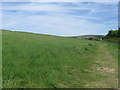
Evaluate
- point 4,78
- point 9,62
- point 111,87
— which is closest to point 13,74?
point 4,78

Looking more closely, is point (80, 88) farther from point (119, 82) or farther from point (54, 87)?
point (119, 82)

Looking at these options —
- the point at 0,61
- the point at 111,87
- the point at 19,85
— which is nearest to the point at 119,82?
the point at 111,87

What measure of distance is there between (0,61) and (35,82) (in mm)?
2630

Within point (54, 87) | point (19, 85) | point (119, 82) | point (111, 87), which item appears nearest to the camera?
point (19, 85)

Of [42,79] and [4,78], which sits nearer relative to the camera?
[4,78]

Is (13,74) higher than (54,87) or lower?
higher

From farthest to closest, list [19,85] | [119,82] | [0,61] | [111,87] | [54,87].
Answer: [0,61] → [119,82] → [111,87] → [54,87] → [19,85]

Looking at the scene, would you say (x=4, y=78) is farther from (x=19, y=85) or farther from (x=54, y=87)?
(x=54, y=87)

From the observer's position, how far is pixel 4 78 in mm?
6031

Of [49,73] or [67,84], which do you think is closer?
[67,84]

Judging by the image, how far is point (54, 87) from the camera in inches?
242

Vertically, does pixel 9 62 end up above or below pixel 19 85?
Result: above

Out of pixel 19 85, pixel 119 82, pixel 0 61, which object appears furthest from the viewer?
pixel 0 61

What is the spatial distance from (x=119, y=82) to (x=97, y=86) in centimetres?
133
